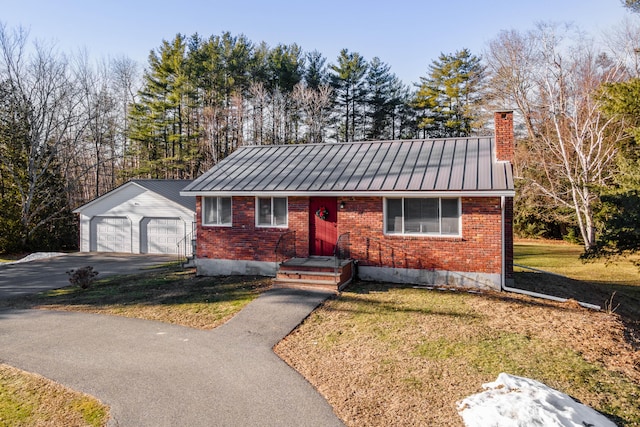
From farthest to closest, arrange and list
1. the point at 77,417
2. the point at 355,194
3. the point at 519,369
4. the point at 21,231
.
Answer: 1. the point at 21,231
2. the point at 355,194
3. the point at 519,369
4. the point at 77,417

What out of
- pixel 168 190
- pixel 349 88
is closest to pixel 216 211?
pixel 168 190

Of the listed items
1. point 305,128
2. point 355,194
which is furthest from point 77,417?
point 305,128

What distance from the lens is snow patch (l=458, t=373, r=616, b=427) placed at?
14.0 ft

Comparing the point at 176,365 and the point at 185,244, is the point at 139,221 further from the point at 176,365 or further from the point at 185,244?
the point at 176,365

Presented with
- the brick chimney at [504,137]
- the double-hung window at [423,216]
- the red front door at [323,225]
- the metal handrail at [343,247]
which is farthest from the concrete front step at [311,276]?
the brick chimney at [504,137]

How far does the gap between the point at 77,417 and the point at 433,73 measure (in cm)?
3569

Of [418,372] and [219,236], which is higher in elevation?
[219,236]

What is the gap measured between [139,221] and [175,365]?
17.7 metres

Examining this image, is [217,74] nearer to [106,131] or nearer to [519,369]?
[106,131]

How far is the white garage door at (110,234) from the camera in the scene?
74.0ft

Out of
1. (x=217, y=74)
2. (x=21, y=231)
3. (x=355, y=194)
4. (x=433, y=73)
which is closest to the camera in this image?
(x=355, y=194)

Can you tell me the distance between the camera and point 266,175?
1372 centimetres

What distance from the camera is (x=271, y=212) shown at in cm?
1310

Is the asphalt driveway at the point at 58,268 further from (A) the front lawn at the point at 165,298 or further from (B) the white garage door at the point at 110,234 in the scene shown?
(A) the front lawn at the point at 165,298
